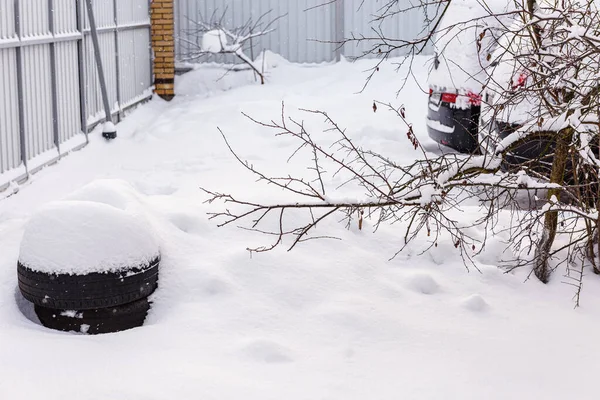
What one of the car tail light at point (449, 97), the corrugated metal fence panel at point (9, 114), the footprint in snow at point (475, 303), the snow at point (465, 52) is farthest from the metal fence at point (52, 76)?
the footprint in snow at point (475, 303)

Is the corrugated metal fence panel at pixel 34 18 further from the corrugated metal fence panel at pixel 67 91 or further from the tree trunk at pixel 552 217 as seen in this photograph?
the tree trunk at pixel 552 217

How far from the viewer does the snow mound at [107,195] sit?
17.4 feet

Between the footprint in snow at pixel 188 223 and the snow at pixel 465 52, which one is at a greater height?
the snow at pixel 465 52

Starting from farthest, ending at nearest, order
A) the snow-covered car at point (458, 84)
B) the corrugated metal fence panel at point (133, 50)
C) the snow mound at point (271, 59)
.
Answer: the snow mound at point (271, 59) → the corrugated metal fence panel at point (133, 50) → the snow-covered car at point (458, 84)

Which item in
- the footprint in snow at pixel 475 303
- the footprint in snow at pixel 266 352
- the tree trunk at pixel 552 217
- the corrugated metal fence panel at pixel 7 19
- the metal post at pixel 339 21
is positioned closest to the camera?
the footprint in snow at pixel 266 352

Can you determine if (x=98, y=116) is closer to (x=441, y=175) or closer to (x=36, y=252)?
(x=36, y=252)

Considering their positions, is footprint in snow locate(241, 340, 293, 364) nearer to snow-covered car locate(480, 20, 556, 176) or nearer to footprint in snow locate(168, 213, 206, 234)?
footprint in snow locate(168, 213, 206, 234)

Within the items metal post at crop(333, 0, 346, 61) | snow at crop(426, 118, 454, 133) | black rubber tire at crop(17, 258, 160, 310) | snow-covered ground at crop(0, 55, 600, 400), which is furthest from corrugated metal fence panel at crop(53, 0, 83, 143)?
metal post at crop(333, 0, 346, 61)

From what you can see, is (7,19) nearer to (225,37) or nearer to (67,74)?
(67,74)

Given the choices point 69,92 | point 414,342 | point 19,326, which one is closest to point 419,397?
point 414,342

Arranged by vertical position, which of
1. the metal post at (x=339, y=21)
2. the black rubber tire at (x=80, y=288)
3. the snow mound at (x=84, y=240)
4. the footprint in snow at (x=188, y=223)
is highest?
the metal post at (x=339, y=21)

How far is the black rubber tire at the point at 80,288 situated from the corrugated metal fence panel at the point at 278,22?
11492 mm

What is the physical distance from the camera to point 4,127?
24.4 feet

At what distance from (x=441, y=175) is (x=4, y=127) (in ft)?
14.6
